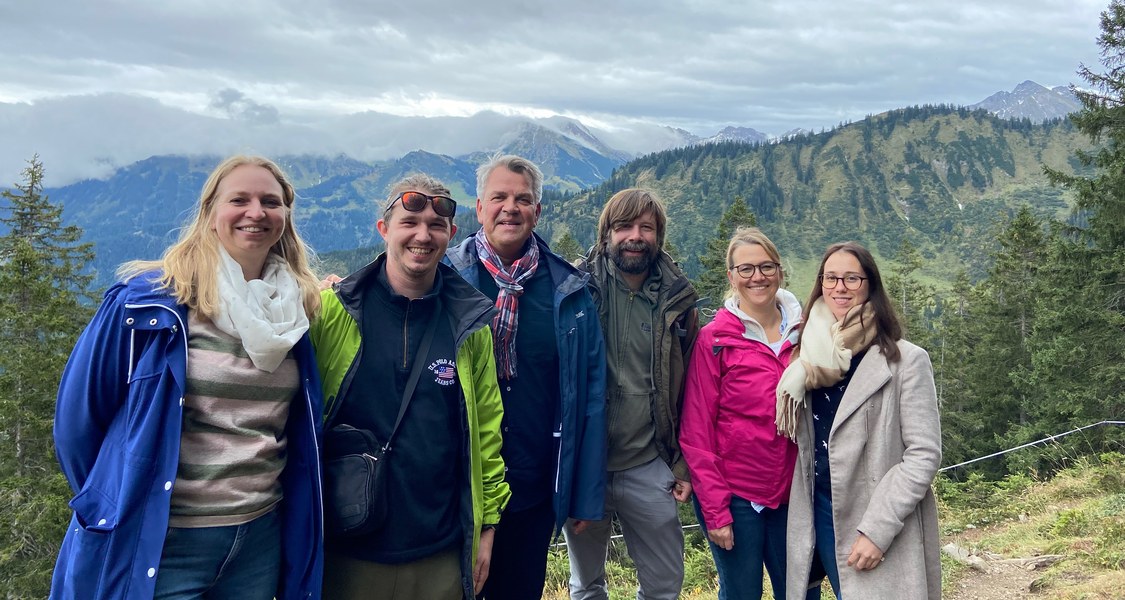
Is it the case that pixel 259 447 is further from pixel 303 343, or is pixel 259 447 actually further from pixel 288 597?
pixel 288 597

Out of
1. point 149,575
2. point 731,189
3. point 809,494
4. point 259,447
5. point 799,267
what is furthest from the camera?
point 731,189

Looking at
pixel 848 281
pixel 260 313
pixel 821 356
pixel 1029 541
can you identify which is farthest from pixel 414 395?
pixel 1029 541

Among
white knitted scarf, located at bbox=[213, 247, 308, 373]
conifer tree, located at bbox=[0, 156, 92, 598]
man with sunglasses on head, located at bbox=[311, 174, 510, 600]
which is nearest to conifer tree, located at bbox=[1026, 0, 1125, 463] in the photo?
man with sunglasses on head, located at bbox=[311, 174, 510, 600]

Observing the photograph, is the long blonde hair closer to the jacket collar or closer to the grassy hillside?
the jacket collar

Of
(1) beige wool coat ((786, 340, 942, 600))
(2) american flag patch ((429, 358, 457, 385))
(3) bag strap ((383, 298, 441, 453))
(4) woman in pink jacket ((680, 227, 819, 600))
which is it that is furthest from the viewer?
(4) woman in pink jacket ((680, 227, 819, 600))

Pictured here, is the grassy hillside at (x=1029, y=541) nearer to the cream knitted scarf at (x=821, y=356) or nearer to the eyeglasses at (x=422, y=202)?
the cream knitted scarf at (x=821, y=356)

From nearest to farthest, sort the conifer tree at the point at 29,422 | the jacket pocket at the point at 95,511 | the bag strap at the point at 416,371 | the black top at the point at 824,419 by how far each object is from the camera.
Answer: the jacket pocket at the point at 95,511 → the bag strap at the point at 416,371 → the black top at the point at 824,419 → the conifer tree at the point at 29,422

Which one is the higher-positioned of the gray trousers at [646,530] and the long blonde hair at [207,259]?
the long blonde hair at [207,259]

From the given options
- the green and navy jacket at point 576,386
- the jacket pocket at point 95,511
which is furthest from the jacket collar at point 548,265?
the jacket pocket at point 95,511

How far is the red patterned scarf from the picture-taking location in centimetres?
404

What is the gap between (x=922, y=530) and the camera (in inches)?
145

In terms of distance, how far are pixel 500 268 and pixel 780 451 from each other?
2137 mm

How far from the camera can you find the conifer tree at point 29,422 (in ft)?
47.9

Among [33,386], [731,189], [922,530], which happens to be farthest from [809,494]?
[731,189]
